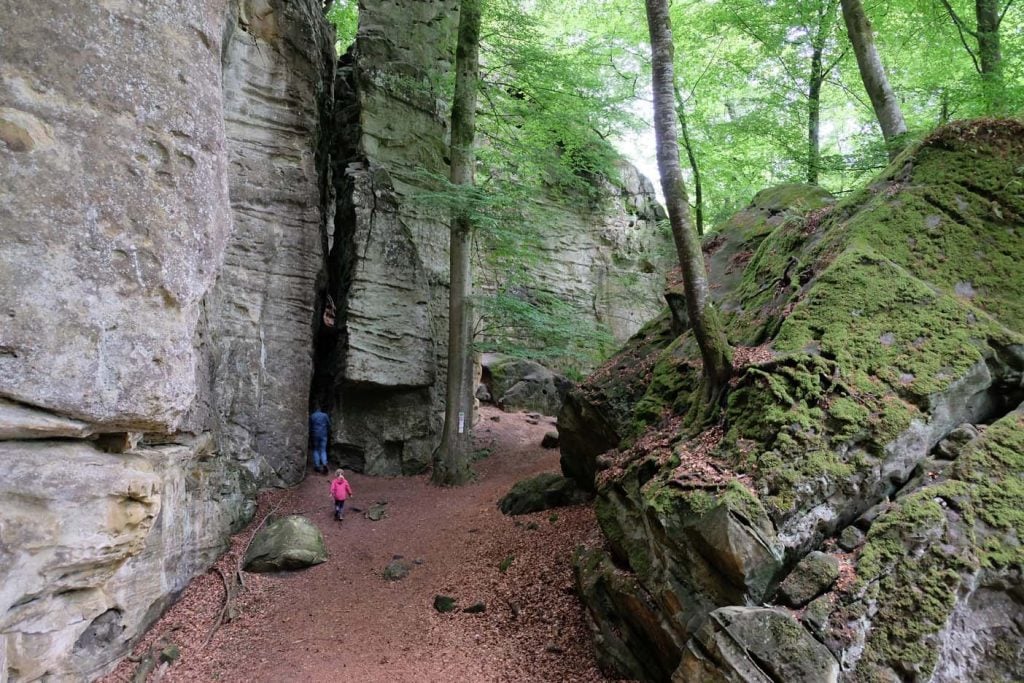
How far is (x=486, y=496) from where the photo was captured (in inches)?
460

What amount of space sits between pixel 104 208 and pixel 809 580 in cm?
650

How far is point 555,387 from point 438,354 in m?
6.25

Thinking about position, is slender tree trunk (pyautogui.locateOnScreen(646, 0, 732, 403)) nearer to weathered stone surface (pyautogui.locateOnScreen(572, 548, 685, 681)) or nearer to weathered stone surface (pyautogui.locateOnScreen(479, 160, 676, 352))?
weathered stone surface (pyautogui.locateOnScreen(572, 548, 685, 681))

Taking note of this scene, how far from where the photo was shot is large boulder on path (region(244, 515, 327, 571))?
9125mm

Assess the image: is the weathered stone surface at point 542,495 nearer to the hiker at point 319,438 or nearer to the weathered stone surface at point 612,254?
the hiker at point 319,438

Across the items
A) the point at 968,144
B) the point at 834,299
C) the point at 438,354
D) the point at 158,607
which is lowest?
the point at 158,607

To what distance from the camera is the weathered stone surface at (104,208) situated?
4.71 metres

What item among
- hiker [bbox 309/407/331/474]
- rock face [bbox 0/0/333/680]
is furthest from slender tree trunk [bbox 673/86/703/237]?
rock face [bbox 0/0/333/680]

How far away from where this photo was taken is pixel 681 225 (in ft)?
21.2

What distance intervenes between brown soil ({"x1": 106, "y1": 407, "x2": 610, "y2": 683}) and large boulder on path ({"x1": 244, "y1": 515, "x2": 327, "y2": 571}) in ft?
0.60

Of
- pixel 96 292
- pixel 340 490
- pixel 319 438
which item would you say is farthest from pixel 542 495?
pixel 96 292

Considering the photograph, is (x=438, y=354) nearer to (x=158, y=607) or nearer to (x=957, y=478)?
(x=158, y=607)

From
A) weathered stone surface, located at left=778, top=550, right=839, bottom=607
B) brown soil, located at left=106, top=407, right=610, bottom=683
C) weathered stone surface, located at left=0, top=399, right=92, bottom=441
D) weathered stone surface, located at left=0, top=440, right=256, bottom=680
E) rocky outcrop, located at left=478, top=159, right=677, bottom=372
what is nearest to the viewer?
weathered stone surface, located at left=778, top=550, right=839, bottom=607

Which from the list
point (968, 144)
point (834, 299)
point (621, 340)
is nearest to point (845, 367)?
point (834, 299)
